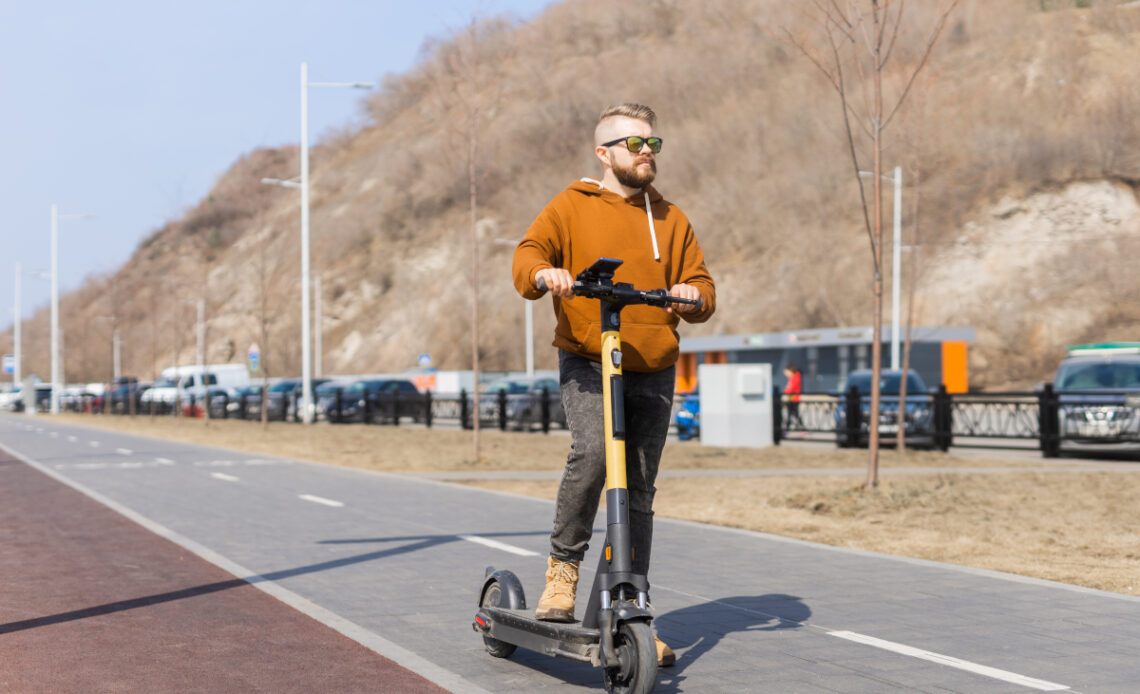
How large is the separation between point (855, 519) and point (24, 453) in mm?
18581

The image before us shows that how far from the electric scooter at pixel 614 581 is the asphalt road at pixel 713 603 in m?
0.40

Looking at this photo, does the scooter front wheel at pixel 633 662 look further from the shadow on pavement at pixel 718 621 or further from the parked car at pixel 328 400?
the parked car at pixel 328 400

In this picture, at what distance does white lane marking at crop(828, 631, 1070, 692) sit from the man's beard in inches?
89.9

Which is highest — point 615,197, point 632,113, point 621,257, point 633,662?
point 632,113

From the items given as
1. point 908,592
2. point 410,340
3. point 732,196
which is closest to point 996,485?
point 908,592

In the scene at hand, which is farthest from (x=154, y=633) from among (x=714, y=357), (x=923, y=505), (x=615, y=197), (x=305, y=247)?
(x=714, y=357)

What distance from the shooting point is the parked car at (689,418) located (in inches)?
1053

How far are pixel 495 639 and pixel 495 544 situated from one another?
14.1 feet

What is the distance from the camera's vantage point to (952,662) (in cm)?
542

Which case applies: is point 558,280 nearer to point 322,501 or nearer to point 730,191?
point 322,501

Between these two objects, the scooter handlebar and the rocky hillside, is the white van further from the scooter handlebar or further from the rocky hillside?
the scooter handlebar

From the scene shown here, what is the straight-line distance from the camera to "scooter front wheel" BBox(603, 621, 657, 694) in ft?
14.3

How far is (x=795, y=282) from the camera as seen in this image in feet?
212

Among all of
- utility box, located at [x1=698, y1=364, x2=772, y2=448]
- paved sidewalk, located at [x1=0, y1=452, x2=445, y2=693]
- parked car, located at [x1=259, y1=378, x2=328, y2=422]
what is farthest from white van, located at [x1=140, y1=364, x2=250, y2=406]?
paved sidewalk, located at [x1=0, y1=452, x2=445, y2=693]
